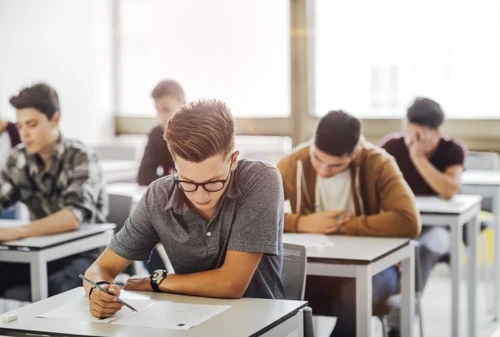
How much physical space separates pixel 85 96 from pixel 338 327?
4508 millimetres

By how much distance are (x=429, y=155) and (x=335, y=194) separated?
4.14ft

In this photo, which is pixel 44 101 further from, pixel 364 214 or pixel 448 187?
pixel 448 187

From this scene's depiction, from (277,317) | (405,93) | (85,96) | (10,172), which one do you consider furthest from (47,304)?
(85,96)

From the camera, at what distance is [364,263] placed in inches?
123

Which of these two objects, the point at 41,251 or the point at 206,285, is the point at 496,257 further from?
the point at 206,285

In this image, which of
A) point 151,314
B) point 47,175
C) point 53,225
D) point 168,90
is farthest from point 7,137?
point 151,314

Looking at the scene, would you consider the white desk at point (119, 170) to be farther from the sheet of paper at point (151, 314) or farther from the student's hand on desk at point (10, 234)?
the sheet of paper at point (151, 314)

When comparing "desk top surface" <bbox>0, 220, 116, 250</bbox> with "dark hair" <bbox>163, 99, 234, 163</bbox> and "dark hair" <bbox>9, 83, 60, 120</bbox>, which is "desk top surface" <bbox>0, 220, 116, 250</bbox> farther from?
"dark hair" <bbox>163, 99, 234, 163</bbox>

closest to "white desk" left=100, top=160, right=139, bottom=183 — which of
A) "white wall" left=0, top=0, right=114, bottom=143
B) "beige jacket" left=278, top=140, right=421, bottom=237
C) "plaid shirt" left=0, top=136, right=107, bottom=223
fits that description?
"white wall" left=0, top=0, right=114, bottom=143

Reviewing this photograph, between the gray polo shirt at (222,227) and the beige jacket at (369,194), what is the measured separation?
1014 mm

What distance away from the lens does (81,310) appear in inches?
96.3

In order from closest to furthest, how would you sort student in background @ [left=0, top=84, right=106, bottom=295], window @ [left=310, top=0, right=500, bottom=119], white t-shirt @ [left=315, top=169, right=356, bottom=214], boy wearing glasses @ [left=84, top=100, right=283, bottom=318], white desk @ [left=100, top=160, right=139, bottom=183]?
boy wearing glasses @ [left=84, top=100, right=283, bottom=318]
white t-shirt @ [left=315, top=169, right=356, bottom=214]
student in background @ [left=0, top=84, right=106, bottom=295]
white desk @ [left=100, top=160, right=139, bottom=183]
window @ [left=310, top=0, right=500, bottom=119]

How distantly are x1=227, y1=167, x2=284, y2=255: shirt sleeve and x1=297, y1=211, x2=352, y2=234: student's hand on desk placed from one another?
3.56 feet

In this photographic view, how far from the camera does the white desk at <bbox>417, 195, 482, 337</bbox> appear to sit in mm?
4184
